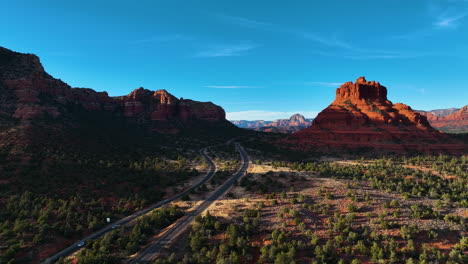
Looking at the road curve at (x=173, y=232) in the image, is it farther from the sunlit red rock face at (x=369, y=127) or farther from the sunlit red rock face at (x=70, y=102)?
the sunlit red rock face at (x=369, y=127)

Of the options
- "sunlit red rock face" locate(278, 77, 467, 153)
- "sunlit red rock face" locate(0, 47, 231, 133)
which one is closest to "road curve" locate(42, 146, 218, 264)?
"sunlit red rock face" locate(0, 47, 231, 133)

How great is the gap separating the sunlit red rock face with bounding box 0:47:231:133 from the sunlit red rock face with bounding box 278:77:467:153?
64181 mm

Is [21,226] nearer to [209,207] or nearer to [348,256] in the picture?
[209,207]

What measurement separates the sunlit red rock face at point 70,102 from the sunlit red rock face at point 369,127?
211ft

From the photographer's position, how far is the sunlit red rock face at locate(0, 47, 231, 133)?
5850cm

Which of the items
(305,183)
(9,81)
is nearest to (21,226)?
(305,183)

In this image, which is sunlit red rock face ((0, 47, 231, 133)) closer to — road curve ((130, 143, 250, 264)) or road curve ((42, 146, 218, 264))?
road curve ((42, 146, 218, 264))

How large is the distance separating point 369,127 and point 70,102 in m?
122

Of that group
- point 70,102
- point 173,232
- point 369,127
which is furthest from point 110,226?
point 369,127

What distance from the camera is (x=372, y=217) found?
2186cm

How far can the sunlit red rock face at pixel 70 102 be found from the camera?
5850 cm

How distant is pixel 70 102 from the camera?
274ft

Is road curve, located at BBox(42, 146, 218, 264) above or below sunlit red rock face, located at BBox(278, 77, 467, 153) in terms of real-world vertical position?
below

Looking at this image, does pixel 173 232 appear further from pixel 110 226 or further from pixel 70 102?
pixel 70 102
